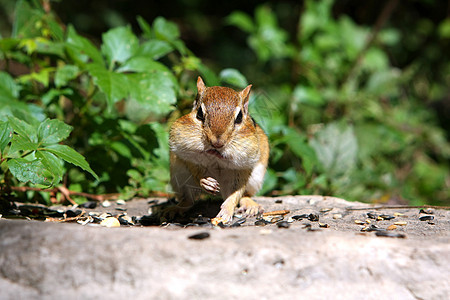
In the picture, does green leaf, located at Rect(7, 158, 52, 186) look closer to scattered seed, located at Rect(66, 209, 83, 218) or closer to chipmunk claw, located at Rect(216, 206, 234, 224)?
scattered seed, located at Rect(66, 209, 83, 218)

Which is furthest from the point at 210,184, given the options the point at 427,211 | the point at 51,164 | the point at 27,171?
the point at 427,211

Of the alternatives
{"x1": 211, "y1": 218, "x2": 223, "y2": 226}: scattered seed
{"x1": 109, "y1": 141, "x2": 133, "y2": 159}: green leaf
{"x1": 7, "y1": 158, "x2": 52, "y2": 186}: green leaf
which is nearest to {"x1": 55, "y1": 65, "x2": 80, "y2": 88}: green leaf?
{"x1": 109, "y1": 141, "x2": 133, "y2": 159}: green leaf

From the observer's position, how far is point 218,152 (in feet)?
9.04

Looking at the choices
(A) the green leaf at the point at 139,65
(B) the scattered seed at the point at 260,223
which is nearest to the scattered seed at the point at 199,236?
(B) the scattered seed at the point at 260,223

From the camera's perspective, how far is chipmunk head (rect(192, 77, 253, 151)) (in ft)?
8.92

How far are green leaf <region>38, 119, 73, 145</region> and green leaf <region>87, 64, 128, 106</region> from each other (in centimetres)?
38

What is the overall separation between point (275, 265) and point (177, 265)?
408 mm

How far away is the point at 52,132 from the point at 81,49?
0.89 meters

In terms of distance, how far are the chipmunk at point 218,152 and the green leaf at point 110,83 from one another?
0.45m

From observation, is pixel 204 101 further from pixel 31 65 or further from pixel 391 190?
pixel 391 190

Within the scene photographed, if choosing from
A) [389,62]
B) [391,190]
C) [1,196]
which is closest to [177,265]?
[1,196]

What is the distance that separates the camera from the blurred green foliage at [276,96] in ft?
12.2

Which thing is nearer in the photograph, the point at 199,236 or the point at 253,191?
the point at 199,236

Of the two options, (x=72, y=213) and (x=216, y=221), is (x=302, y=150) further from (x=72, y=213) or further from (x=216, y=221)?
(x=72, y=213)
